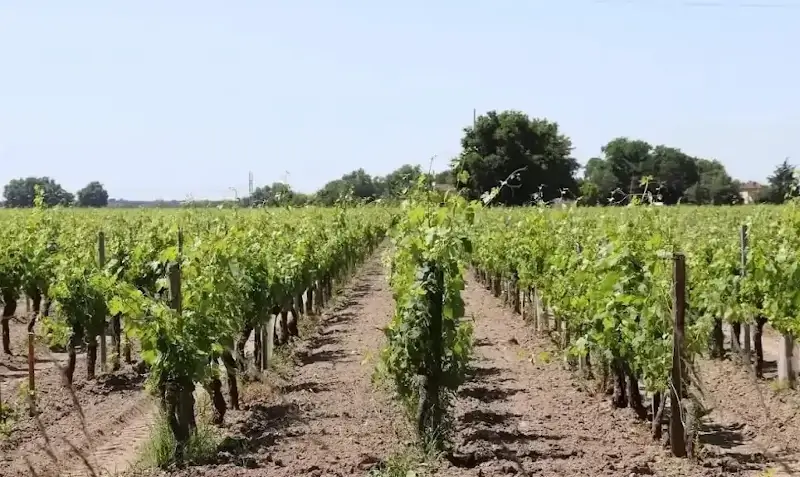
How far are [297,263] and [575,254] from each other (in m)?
4.22

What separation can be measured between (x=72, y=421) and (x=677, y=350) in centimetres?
629

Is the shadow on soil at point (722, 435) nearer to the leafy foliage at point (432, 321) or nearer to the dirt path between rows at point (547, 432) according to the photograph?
the dirt path between rows at point (547, 432)

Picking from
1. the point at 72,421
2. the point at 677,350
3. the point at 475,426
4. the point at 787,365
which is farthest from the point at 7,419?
the point at 787,365

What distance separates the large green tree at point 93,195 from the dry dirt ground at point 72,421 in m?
59.9

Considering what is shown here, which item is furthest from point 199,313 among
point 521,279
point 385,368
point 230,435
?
point 521,279

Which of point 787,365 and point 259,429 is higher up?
point 787,365

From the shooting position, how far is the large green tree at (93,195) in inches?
2805

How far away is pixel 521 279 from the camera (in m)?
15.7

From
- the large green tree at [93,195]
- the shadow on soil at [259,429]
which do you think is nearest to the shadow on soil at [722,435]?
the shadow on soil at [259,429]

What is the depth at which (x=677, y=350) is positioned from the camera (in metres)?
7.45

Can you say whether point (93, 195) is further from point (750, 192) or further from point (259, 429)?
point (259, 429)

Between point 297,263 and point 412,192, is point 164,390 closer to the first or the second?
point 412,192

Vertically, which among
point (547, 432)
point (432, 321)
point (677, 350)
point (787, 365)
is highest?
point (432, 321)

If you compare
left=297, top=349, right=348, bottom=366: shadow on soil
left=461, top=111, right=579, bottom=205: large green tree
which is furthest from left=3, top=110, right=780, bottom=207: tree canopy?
left=297, top=349, right=348, bottom=366: shadow on soil
